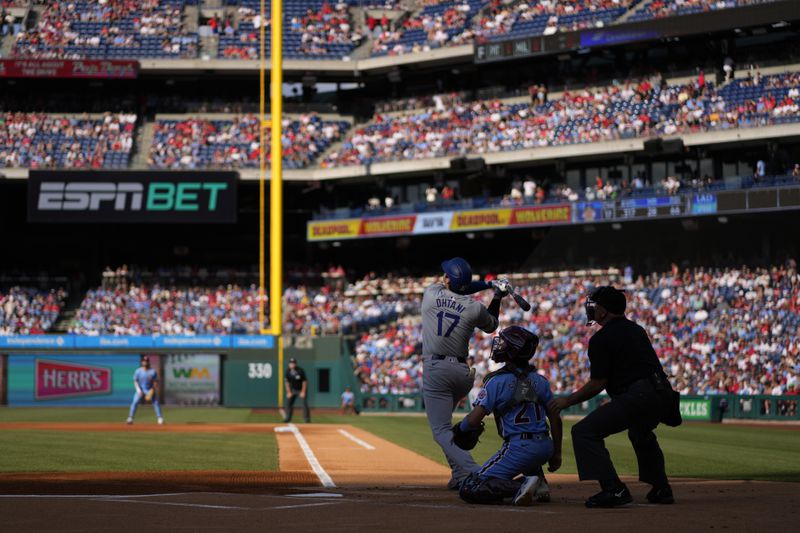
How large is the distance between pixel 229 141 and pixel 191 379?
1107cm

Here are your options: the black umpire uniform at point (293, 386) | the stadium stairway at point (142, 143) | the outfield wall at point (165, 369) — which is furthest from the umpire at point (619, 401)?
the stadium stairway at point (142, 143)

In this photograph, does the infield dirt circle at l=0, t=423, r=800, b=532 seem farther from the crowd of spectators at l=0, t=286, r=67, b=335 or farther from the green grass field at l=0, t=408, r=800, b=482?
the crowd of spectators at l=0, t=286, r=67, b=335

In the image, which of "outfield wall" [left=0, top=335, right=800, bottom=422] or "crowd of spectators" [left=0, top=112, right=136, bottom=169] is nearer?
"outfield wall" [left=0, top=335, right=800, bottom=422]

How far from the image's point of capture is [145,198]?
4544cm

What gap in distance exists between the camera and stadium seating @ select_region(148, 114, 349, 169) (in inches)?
1831

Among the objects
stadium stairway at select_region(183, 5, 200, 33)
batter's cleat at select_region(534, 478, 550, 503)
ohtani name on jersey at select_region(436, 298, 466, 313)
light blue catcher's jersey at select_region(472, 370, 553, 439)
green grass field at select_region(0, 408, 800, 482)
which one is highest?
stadium stairway at select_region(183, 5, 200, 33)

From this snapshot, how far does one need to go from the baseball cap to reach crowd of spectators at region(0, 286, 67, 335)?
37619 mm

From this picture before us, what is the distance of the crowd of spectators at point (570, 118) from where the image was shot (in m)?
38.2

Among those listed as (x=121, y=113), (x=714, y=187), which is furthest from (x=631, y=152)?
(x=121, y=113)

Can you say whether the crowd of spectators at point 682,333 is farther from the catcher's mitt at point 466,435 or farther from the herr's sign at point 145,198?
the catcher's mitt at point 466,435

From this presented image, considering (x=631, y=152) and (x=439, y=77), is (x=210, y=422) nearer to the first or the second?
(x=631, y=152)

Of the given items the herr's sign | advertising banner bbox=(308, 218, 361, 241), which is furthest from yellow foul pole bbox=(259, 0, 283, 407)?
advertising banner bbox=(308, 218, 361, 241)

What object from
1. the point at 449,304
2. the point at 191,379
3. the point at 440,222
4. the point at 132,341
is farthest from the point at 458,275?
the point at 132,341

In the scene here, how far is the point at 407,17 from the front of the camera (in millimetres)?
51062
